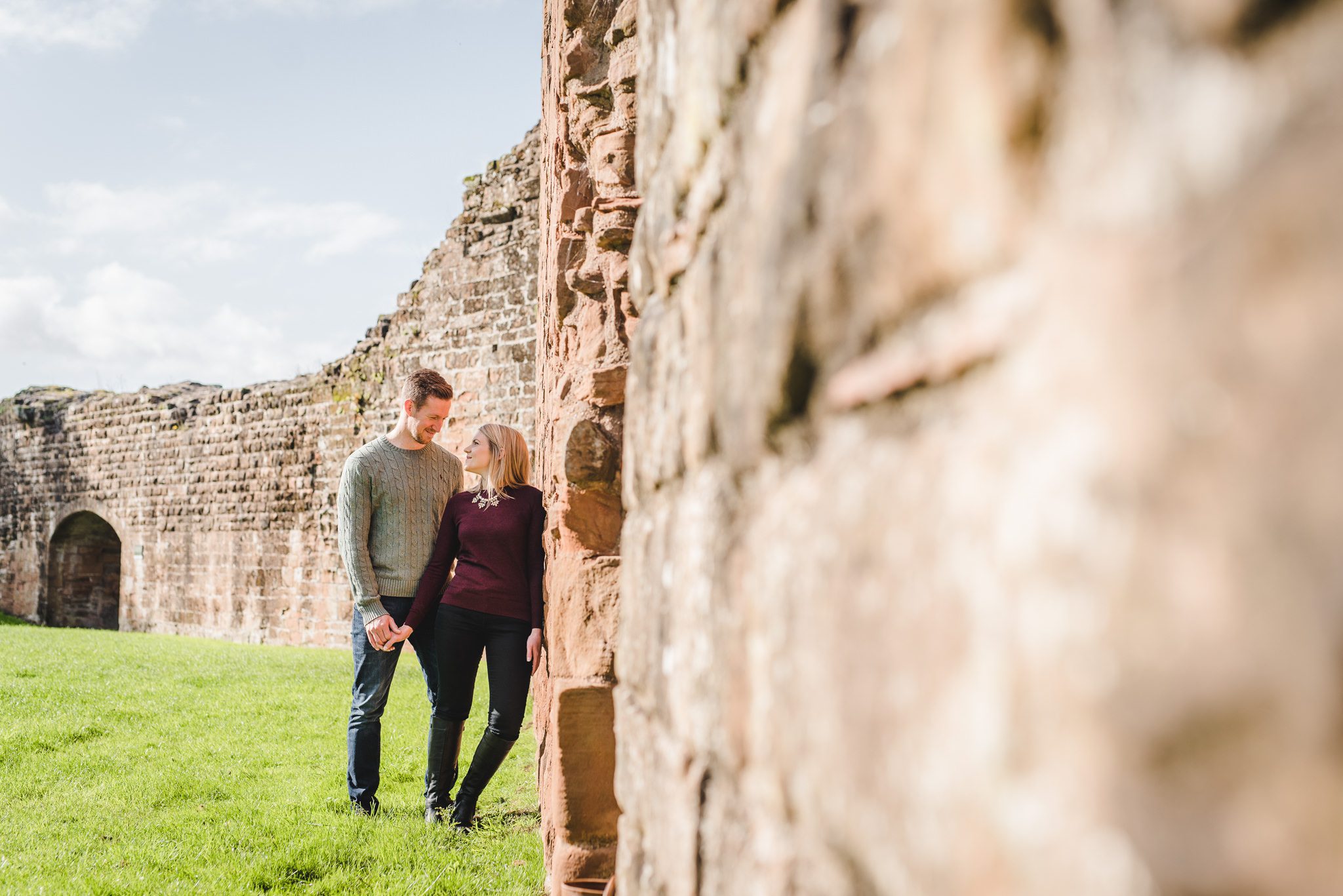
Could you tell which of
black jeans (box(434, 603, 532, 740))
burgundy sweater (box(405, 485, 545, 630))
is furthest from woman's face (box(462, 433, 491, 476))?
black jeans (box(434, 603, 532, 740))

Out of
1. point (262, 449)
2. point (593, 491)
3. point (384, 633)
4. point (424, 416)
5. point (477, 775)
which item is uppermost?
point (262, 449)

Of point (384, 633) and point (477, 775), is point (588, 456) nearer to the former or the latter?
point (384, 633)

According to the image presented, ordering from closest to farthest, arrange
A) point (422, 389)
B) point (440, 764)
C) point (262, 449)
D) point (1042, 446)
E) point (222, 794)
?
point (1042, 446)
point (440, 764)
point (422, 389)
point (222, 794)
point (262, 449)

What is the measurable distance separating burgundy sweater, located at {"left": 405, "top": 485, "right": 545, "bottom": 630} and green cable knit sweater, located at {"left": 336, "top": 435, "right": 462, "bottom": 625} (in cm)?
28

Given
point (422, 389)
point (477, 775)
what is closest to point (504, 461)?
point (422, 389)

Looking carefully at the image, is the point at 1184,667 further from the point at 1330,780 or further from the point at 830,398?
the point at 830,398

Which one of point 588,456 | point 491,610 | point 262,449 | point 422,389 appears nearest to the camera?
point 588,456

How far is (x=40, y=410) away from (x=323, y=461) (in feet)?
28.9

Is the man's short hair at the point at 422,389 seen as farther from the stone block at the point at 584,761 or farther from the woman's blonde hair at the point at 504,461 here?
the stone block at the point at 584,761

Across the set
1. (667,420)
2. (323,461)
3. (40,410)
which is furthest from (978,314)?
(40,410)

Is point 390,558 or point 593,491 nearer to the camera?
point 593,491

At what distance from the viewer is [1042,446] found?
0.50 metres

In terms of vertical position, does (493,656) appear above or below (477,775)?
above

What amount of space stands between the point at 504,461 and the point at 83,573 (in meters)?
18.7
